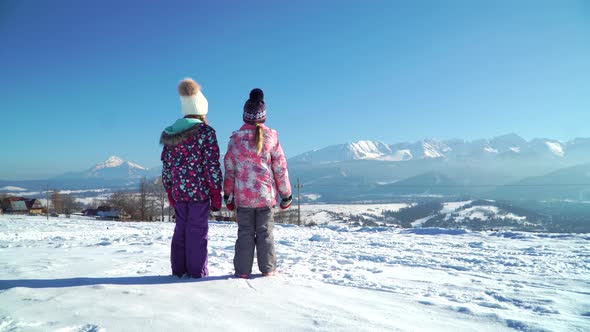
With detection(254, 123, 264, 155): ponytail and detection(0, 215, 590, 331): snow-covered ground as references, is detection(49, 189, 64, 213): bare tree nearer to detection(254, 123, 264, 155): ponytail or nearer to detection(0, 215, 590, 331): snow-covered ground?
detection(0, 215, 590, 331): snow-covered ground

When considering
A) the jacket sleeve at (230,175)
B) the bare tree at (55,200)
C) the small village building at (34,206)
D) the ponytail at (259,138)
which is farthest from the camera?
the bare tree at (55,200)

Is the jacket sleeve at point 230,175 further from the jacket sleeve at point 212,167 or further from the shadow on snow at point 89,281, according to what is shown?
the shadow on snow at point 89,281

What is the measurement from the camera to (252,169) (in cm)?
335

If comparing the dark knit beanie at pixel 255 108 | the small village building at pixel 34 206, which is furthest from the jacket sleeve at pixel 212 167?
the small village building at pixel 34 206

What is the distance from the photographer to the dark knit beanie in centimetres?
345

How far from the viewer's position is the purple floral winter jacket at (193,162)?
10.4 ft

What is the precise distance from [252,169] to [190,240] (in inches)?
36.2

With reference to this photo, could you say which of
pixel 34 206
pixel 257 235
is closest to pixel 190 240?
pixel 257 235

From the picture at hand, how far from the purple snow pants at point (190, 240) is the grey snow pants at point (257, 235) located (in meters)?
0.35

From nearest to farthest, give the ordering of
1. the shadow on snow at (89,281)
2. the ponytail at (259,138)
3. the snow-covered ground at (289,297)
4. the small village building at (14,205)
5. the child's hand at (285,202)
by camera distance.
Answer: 1. the snow-covered ground at (289,297)
2. the shadow on snow at (89,281)
3. the ponytail at (259,138)
4. the child's hand at (285,202)
5. the small village building at (14,205)

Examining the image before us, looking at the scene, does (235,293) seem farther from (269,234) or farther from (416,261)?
(416,261)

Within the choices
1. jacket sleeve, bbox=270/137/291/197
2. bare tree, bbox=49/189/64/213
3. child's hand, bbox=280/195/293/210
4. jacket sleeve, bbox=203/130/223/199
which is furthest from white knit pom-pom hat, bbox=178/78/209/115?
bare tree, bbox=49/189/64/213

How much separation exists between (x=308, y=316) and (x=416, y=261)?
3.75m

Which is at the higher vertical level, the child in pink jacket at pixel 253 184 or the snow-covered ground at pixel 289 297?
the child in pink jacket at pixel 253 184
